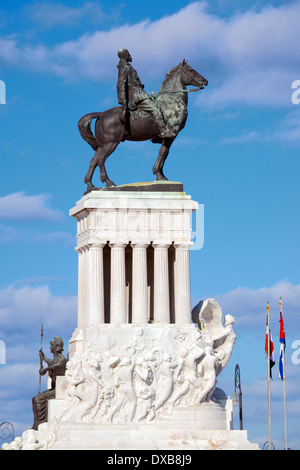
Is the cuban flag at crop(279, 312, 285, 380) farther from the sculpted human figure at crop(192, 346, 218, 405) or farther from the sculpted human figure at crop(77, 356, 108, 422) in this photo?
the sculpted human figure at crop(77, 356, 108, 422)

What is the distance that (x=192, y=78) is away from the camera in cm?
7456

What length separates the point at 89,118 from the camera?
246ft

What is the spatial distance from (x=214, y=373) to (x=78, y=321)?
6.86 m

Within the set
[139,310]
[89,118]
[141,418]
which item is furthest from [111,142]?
[141,418]

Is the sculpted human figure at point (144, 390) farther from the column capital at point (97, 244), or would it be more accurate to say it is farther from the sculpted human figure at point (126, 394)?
the column capital at point (97, 244)

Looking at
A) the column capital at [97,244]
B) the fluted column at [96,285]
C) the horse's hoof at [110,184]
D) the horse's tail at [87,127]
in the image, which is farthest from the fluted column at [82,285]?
the horse's tail at [87,127]

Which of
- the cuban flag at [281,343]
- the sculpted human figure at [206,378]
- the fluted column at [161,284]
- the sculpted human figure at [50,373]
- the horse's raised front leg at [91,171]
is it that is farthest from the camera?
the cuban flag at [281,343]

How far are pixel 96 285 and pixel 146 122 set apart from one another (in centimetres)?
754

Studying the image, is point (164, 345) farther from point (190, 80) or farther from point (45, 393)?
point (190, 80)

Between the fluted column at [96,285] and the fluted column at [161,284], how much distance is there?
227 cm

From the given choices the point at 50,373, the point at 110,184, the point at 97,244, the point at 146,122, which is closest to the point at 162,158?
the point at 146,122

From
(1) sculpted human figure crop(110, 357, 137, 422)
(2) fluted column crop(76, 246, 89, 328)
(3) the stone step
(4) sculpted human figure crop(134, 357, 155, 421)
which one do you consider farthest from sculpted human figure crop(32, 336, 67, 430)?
(4) sculpted human figure crop(134, 357, 155, 421)

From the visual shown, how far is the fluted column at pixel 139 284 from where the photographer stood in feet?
236

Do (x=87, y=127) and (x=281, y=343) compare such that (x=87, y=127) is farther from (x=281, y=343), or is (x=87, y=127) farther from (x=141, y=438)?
(x=141, y=438)
